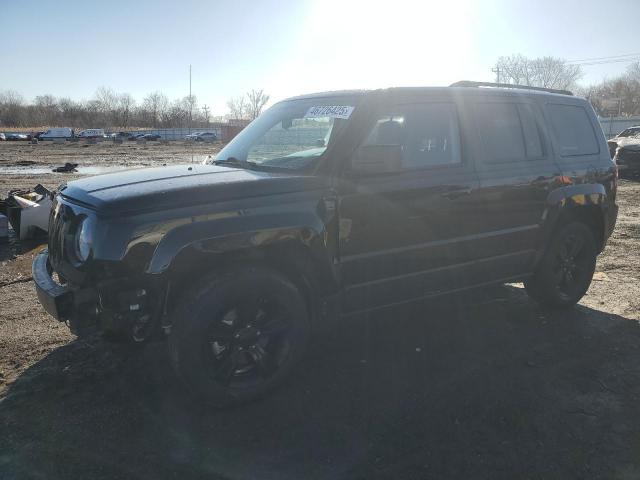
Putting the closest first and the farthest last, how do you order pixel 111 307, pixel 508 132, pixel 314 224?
pixel 111 307, pixel 314 224, pixel 508 132

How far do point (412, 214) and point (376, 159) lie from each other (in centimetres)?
60

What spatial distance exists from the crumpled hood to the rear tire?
2660mm

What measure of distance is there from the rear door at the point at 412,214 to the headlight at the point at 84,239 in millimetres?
1525

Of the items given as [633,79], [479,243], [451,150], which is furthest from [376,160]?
[633,79]

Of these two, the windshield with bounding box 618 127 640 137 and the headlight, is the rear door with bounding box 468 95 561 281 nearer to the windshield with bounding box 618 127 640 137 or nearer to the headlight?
the headlight

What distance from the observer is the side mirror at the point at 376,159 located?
10.9 feet

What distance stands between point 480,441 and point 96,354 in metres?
2.77

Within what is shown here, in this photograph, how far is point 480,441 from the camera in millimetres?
2912

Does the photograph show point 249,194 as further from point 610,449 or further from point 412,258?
point 610,449

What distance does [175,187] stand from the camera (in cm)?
306

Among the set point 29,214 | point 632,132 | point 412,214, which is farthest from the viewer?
point 632,132

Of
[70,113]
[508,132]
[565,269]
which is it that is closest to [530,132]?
[508,132]

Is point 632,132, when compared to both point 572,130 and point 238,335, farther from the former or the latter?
point 238,335

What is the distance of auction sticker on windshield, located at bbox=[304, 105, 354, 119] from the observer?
145 inches
